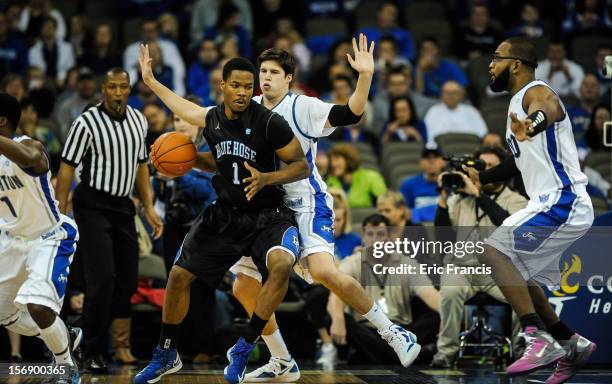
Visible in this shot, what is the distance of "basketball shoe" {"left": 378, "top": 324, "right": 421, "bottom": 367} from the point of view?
6949 mm

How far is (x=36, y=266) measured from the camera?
6543 mm

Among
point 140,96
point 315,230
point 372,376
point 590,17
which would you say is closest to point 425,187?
point 372,376

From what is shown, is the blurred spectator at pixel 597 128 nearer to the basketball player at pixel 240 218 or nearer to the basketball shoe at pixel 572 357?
the basketball shoe at pixel 572 357

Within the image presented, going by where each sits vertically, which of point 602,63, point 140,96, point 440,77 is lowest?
point 140,96

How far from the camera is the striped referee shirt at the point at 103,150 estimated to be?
8.13 meters

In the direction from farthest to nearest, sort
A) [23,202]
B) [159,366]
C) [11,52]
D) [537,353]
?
[11,52] → [159,366] → [23,202] → [537,353]

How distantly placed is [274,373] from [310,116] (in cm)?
170

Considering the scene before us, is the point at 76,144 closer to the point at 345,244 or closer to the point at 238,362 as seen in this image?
the point at 238,362

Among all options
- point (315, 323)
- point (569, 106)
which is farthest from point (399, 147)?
point (315, 323)

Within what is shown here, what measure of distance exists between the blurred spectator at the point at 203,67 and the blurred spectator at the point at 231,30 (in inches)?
18.2

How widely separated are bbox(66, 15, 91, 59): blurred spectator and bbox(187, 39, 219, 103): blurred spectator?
1.45m

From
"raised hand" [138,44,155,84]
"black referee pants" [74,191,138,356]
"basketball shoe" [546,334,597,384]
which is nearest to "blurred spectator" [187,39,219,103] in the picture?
"black referee pants" [74,191,138,356]

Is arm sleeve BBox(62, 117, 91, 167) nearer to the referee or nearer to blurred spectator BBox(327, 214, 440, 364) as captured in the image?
the referee

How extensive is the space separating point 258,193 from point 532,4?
863 cm
